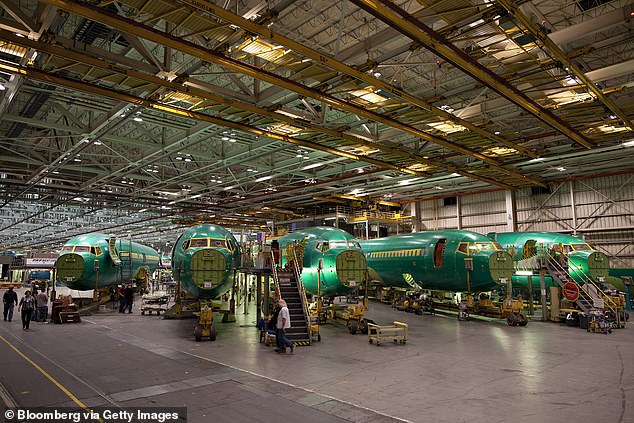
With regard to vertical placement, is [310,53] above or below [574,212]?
above

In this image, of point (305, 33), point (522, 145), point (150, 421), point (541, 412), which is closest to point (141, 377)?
point (150, 421)

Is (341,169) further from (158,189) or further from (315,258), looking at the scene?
(158,189)

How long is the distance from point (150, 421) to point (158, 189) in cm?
2913

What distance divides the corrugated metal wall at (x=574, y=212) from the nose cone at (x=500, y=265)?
1803cm

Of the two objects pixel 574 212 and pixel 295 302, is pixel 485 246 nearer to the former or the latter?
pixel 295 302

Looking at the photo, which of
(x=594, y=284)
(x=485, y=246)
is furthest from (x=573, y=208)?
(x=485, y=246)

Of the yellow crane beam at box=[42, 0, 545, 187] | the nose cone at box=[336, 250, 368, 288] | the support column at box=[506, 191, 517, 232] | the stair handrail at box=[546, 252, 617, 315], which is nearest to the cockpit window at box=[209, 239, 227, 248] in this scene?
the nose cone at box=[336, 250, 368, 288]

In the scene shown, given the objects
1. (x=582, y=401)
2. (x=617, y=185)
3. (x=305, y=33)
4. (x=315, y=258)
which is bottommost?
(x=582, y=401)

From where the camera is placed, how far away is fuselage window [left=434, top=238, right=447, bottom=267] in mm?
24641

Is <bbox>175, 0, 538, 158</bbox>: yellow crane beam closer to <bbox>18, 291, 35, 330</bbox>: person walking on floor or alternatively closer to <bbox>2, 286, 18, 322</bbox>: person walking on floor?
<bbox>18, 291, 35, 330</bbox>: person walking on floor

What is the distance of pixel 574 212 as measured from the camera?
36.2 m

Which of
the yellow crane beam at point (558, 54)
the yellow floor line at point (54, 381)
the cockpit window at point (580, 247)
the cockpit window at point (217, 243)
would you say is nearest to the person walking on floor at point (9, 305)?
the yellow floor line at point (54, 381)

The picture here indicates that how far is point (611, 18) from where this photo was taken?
42.1 ft

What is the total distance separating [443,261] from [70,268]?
22464 millimetres
